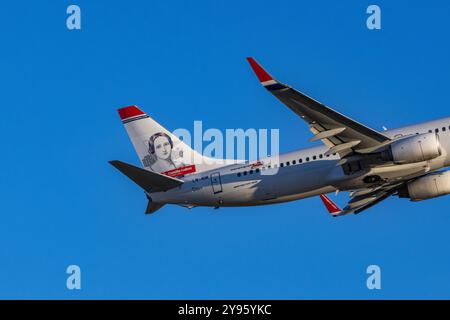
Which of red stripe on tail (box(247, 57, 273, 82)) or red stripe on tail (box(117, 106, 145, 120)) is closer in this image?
red stripe on tail (box(247, 57, 273, 82))

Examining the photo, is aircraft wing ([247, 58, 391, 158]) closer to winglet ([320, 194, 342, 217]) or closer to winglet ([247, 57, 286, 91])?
winglet ([247, 57, 286, 91])

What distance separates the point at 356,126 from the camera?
50062 millimetres

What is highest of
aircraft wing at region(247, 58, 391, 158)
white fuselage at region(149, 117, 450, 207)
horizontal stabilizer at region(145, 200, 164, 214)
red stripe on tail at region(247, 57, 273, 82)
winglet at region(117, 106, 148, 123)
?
winglet at region(117, 106, 148, 123)

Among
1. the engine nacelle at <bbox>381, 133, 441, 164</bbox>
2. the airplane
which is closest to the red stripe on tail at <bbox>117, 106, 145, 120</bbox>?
the airplane

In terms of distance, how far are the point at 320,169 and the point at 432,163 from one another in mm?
6279

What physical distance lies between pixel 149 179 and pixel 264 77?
38.9ft

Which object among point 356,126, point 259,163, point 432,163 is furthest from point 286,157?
point 432,163

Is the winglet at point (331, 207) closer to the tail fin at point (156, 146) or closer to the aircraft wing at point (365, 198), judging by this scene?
the aircraft wing at point (365, 198)

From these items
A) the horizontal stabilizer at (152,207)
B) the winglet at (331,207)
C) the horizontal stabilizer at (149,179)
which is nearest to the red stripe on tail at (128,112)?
the horizontal stabilizer at (149,179)

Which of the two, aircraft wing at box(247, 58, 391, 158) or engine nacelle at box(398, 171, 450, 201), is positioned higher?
aircraft wing at box(247, 58, 391, 158)

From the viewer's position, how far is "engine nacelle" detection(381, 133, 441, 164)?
4938 cm

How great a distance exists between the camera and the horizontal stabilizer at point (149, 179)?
51.8 metres

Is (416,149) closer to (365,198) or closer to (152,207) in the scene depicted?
(365,198)

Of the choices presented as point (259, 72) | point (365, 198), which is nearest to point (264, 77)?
point (259, 72)
